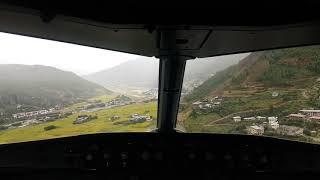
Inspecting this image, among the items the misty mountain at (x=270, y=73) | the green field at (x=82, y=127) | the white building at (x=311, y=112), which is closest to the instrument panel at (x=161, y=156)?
the green field at (x=82, y=127)

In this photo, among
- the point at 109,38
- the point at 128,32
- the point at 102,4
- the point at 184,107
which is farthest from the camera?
the point at 184,107

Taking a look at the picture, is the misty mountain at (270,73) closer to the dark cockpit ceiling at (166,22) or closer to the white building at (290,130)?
the dark cockpit ceiling at (166,22)

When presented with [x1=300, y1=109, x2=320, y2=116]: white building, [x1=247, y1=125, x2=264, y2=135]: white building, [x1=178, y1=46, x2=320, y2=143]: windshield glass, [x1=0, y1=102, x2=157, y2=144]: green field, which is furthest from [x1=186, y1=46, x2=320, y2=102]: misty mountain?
[x1=0, y1=102, x2=157, y2=144]: green field

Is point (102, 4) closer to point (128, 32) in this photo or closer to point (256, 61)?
point (128, 32)

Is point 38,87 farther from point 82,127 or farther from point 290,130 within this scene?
point 290,130

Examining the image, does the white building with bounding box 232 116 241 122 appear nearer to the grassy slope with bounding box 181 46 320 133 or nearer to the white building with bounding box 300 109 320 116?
the grassy slope with bounding box 181 46 320 133

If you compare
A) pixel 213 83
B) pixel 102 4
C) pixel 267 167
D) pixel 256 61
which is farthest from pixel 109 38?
pixel 267 167

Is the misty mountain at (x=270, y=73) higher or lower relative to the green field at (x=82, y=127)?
higher
